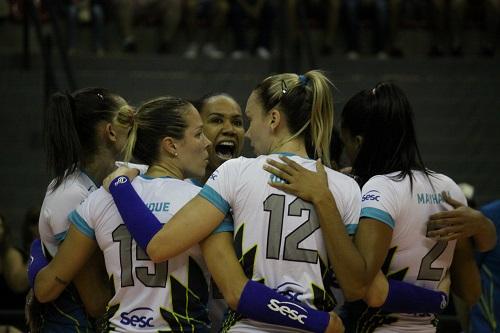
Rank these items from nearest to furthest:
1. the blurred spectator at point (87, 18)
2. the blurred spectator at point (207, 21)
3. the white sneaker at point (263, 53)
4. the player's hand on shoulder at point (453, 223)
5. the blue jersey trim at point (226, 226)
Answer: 1. the blue jersey trim at point (226, 226)
2. the player's hand on shoulder at point (453, 223)
3. the blurred spectator at point (87, 18)
4. the white sneaker at point (263, 53)
5. the blurred spectator at point (207, 21)

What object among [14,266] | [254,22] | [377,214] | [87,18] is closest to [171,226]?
[377,214]

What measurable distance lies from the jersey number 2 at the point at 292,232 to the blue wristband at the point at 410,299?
0.33m

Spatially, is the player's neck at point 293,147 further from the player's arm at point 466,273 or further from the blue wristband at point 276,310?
the player's arm at point 466,273

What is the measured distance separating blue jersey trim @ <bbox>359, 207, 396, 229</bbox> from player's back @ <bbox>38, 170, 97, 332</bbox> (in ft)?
3.26

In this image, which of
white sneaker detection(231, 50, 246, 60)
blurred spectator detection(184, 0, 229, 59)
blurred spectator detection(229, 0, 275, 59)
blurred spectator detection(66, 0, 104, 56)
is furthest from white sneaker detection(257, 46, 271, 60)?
blurred spectator detection(66, 0, 104, 56)

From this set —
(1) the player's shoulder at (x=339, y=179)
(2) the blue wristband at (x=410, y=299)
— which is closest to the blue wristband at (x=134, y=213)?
(1) the player's shoulder at (x=339, y=179)

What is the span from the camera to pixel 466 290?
10.6 ft

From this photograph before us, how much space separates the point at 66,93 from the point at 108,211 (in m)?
0.57

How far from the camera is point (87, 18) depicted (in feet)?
35.1

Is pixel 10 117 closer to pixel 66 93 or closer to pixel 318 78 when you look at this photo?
pixel 66 93

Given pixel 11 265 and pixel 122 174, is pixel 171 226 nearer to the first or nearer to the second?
pixel 122 174

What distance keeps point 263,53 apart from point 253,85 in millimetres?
980

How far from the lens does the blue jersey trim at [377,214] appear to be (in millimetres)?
2895

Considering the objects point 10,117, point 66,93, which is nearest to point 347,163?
point 66,93
